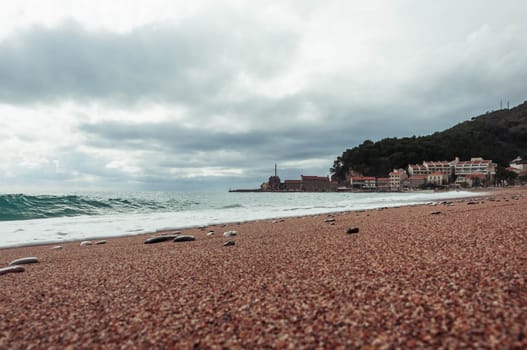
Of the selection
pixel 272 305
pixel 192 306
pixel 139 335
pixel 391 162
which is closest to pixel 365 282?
pixel 272 305

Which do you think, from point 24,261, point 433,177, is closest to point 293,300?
point 24,261

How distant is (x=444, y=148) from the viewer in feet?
362

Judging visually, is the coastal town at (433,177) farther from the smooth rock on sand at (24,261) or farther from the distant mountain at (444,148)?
the smooth rock on sand at (24,261)

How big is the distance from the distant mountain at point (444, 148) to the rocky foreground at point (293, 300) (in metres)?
121

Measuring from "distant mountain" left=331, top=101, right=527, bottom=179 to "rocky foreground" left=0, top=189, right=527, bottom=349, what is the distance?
4765 inches

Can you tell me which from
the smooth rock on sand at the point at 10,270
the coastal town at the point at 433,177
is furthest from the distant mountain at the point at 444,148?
the smooth rock on sand at the point at 10,270

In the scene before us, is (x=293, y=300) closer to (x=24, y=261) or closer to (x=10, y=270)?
(x=10, y=270)

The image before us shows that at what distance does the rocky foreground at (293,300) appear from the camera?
1794 millimetres

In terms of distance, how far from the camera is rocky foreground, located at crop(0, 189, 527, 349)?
1.79 metres

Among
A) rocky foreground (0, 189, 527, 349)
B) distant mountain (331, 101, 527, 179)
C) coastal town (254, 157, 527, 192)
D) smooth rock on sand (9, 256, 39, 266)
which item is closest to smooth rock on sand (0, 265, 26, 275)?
rocky foreground (0, 189, 527, 349)

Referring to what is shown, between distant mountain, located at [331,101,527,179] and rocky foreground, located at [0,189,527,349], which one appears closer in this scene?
rocky foreground, located at [0,189,527,349]

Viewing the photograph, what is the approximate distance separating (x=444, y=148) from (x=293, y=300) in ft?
420

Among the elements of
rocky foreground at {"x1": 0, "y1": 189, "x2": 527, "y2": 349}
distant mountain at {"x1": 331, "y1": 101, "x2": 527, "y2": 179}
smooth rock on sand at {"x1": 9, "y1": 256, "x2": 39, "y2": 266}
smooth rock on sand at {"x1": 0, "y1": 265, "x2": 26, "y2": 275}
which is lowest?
smooth rock on sand at {"x1": 9, "y1": 256, "x2": 39, "y2": 266}

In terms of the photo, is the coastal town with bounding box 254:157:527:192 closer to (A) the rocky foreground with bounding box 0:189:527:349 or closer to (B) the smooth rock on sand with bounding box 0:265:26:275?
(A) the rocky foreground with bounding box 0:189:527:349
